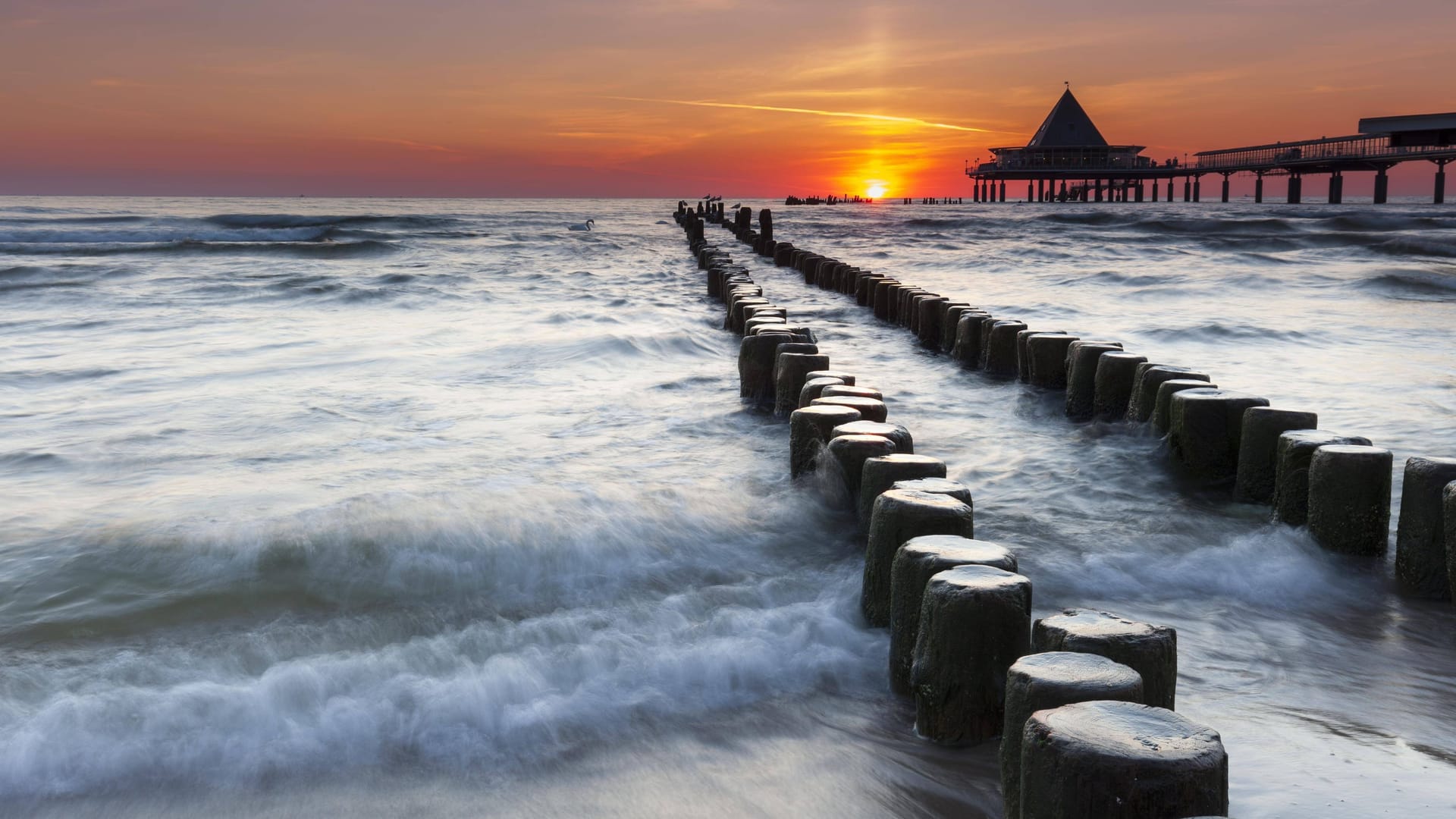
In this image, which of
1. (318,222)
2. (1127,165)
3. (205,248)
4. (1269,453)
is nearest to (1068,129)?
(1127,165)

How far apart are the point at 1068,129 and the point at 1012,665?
7668 centimetres

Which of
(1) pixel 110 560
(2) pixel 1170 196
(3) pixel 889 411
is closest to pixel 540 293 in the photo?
(3) pixel 889 411

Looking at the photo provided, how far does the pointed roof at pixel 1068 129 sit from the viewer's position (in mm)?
72125

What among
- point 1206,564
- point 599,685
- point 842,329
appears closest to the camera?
point 599,685

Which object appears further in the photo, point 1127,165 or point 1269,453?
point 1127,165

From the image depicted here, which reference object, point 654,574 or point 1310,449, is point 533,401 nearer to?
point 654,574

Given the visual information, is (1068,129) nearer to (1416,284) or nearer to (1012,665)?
(1416,284)

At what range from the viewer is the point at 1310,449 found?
13.1 feet

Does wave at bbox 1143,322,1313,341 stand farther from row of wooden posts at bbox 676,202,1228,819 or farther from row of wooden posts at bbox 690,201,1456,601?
row of wooden posts at bbox 676,202,1228,819

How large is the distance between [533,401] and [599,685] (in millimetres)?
4674

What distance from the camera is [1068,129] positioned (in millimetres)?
72625

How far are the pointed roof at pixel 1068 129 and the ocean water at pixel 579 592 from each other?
220 feet

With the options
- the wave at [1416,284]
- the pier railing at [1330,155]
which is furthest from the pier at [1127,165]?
the wave at [1416,284]

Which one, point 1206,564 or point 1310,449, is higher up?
point 1310,449
